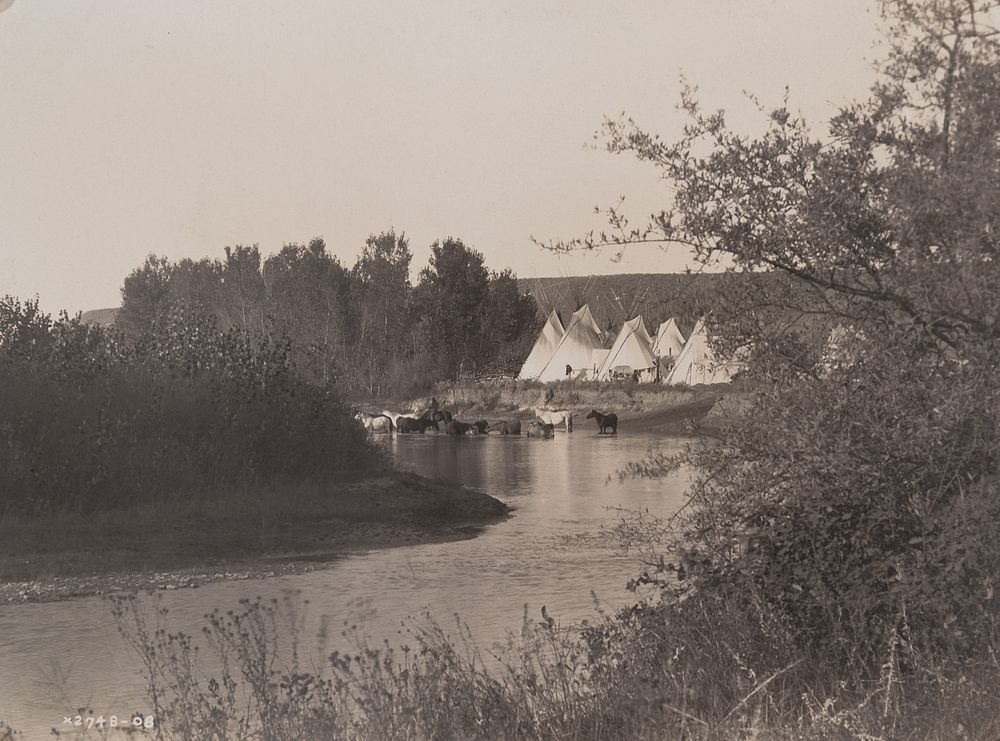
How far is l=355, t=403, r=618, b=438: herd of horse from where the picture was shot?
42.1m

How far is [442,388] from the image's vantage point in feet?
182

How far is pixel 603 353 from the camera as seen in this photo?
203 ft

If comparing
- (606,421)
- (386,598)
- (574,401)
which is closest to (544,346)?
(574,401)

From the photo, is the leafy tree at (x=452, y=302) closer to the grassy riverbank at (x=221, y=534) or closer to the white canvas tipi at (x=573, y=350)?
the white canvas tipi at (x=573, y=350)

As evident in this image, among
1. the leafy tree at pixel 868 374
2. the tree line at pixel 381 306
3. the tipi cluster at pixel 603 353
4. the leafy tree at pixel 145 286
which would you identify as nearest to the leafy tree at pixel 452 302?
the tree line at pixel 381 306

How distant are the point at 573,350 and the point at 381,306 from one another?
10452 millimetres

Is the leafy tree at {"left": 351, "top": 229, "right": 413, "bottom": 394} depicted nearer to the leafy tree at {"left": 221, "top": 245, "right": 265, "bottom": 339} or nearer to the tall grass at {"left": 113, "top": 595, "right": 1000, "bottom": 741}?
the leafy tree at {"left": 221, "top": 245, "right": 265, "bottom": 339}

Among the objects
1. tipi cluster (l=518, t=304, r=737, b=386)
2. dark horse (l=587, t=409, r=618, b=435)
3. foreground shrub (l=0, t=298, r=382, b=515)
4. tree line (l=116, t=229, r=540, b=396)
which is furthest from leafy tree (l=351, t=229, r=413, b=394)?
foreground shrub (l=0, t=298, r=382, b=515)

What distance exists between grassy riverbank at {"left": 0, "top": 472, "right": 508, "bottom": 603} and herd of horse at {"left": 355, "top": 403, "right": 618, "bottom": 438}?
72.0 feet

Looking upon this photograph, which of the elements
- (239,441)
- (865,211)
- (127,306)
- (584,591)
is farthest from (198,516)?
(127,306)

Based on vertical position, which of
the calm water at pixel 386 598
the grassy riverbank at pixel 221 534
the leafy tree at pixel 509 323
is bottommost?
the calm water at pixel 386 598

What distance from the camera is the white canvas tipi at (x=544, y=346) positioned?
216 ft

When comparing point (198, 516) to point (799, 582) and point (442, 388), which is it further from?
point (442, 388)

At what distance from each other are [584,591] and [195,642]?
13.2 ft
